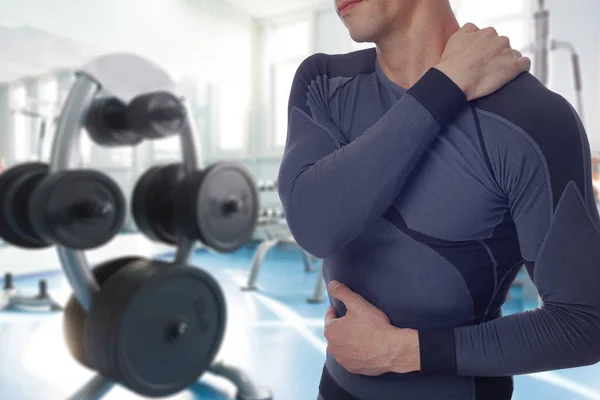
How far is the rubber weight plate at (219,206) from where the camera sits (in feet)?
4.91

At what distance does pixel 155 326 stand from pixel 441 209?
1.16m

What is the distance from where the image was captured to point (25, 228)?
160cm

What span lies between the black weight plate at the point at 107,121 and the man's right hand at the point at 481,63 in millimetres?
1325

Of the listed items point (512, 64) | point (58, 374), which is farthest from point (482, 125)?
point (58, 374)

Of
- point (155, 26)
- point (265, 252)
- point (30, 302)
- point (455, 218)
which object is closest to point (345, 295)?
point (455, 218)

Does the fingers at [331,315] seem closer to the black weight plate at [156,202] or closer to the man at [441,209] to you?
the man at [441,209]

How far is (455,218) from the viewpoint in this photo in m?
0.48

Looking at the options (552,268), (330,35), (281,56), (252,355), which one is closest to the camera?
(552,268)

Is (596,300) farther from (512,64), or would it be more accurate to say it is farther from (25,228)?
(25,228)

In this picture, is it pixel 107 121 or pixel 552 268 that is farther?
pixel 107 121

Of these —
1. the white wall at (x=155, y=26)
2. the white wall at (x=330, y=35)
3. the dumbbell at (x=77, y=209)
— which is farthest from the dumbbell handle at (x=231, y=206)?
the white wall at (x=330, y=35)

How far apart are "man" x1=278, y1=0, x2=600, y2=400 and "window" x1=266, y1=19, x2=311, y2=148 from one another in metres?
4.99

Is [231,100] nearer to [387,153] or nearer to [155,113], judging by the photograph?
[155,113]

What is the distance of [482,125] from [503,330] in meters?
0.21
